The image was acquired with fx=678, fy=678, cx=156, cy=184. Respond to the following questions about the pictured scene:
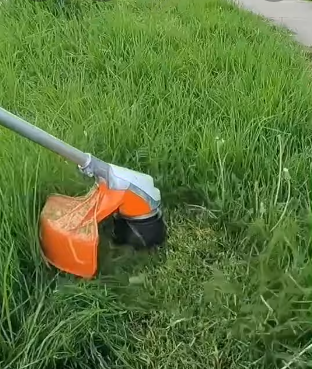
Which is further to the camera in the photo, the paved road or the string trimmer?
the paved road

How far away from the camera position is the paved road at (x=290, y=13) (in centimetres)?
394

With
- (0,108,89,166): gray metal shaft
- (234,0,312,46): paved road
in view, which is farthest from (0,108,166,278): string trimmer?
(234,0,312,46): paved road

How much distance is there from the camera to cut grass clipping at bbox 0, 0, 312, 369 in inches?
59.7

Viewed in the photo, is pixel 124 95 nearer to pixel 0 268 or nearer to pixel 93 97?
pixel 93 97

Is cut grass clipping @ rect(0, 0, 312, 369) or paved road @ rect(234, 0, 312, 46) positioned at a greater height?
cut grass clipping @ rect(0, 0, 312, 369)

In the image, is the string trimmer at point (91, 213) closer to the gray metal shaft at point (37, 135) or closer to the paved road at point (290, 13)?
the gray metal shaft at point (37, 135)

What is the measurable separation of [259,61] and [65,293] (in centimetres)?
156

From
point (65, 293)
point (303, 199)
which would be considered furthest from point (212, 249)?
point (65, 293)

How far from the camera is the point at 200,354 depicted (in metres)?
1.53

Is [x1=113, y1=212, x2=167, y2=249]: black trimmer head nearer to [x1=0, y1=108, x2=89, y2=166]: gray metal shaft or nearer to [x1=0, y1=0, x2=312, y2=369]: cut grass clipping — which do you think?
[x1=0, y1=0, x2=312, y2=369]: cut grass clipping

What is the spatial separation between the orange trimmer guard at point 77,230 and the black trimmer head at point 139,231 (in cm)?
6

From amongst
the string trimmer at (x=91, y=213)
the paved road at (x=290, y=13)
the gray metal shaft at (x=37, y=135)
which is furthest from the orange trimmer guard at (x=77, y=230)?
the paved road at (x=290, y=13)

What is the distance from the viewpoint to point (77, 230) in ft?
5.46

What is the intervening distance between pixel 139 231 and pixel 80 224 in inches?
6.1
